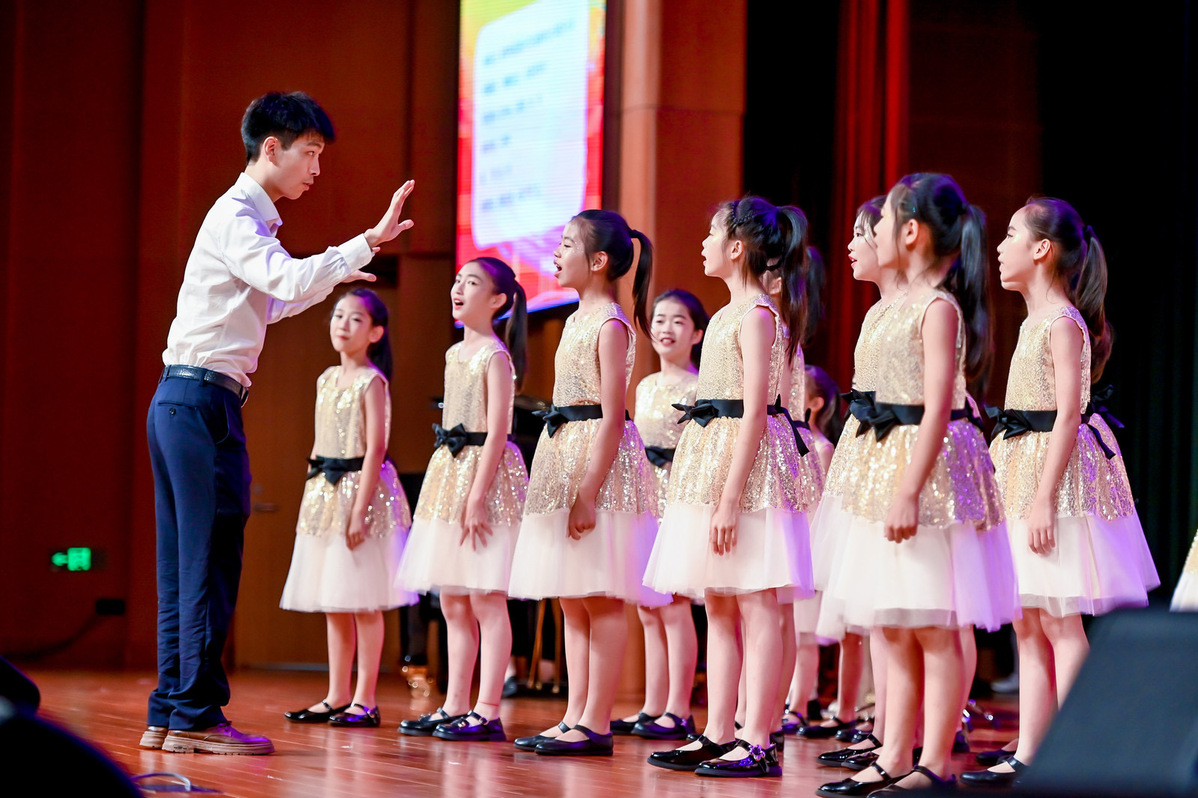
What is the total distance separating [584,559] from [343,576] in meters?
1.15

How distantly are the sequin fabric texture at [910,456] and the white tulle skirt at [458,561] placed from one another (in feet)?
4.81

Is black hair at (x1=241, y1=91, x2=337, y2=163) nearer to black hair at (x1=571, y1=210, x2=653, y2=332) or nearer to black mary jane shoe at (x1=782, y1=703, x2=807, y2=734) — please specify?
black hair at (x1=571, y1=210, x2=653, y2=332)

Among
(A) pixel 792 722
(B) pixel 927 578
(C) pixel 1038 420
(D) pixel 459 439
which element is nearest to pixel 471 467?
(D) pixel 459 439

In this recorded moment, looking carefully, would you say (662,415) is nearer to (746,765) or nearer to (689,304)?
(689,304)

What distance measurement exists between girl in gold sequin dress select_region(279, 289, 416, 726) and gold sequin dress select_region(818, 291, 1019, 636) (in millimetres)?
2037

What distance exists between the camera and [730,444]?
3465 mm

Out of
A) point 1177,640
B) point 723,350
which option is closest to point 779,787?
point 723,350

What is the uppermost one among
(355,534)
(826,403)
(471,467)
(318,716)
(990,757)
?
(826,403)

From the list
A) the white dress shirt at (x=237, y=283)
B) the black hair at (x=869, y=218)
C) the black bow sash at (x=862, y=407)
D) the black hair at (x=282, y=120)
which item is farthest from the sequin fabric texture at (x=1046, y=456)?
the black hair at (x=282, y=120)

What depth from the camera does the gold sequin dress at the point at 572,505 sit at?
3754 millimetres

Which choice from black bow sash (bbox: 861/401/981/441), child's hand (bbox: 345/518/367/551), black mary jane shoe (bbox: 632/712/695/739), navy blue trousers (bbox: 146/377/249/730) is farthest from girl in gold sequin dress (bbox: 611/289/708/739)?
navy blue trousers (bbox: 146/377/249/730)

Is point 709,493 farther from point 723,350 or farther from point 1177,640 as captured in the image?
point 1177,640

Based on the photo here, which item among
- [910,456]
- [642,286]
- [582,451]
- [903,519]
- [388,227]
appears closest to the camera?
[903,519]

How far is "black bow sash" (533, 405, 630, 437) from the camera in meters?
3.90
